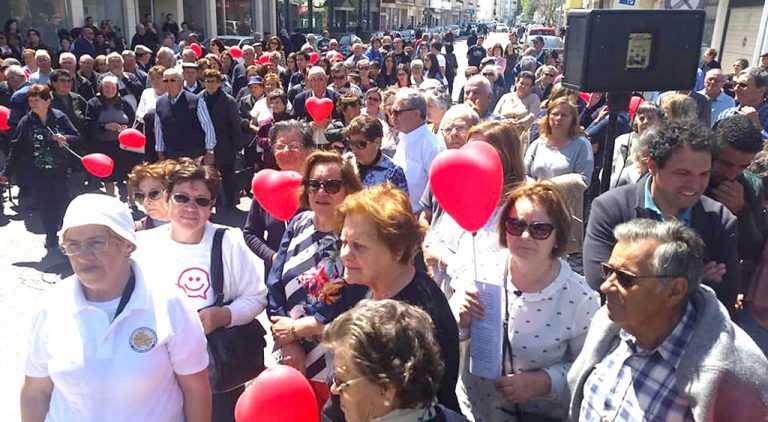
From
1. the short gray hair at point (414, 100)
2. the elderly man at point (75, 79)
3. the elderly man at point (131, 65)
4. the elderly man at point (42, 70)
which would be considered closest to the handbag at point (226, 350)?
the short gray hair at point (414, 100)

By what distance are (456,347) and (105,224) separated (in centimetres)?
127

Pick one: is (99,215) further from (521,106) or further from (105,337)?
(521,106)

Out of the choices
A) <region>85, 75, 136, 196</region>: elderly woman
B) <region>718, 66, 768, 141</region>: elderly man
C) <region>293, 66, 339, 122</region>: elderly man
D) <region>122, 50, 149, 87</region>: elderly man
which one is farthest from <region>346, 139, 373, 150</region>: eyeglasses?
<region>122, 50, 149, 87</region>: elderly man

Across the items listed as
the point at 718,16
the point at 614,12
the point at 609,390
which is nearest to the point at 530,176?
the point at 614,12

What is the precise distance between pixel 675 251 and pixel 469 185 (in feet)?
2.89

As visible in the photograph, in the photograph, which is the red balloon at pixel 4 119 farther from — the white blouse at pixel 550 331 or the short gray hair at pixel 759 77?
the short gray hair at pixel 759 77

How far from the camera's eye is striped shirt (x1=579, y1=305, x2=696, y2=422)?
1667 mm

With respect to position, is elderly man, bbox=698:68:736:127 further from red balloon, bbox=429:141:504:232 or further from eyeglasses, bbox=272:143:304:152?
red balloon, bbox=429:141:504:232

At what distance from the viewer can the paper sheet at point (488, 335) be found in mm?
2066

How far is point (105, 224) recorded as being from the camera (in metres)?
1.95

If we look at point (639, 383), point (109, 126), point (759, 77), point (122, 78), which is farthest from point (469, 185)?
point (122, 78)

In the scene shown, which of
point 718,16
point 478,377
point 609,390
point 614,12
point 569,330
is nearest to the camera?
point 609,390

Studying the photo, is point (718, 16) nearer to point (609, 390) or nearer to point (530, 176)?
point (530, 176)

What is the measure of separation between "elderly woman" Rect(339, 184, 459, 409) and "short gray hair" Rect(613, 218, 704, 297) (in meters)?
0.69
